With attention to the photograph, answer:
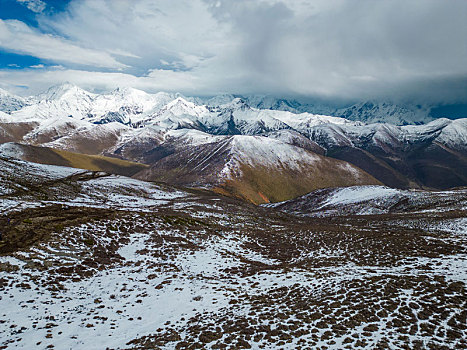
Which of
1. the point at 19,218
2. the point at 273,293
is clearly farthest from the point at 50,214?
the point at 273,293

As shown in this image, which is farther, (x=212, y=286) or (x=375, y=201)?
(x=375, y=201)

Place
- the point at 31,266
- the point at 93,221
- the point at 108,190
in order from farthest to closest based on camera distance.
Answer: the point at 108,190
the point at 93,221
the point at 31,266

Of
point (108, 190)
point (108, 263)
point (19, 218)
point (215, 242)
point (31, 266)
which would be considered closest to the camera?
point (31, 266)

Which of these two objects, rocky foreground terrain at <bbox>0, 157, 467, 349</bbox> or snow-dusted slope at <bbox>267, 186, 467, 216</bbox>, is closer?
rocky foreground terrain at <bbox>0, 157, 467, 349</bbox>

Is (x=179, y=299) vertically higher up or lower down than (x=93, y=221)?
lower down

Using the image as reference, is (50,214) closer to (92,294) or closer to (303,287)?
(92,294)

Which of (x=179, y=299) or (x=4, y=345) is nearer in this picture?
(x=4, y=345)

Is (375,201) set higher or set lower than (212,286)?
lower

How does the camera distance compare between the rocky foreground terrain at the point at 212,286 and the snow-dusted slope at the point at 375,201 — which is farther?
the snow-dusted slope at the point at 375,201
